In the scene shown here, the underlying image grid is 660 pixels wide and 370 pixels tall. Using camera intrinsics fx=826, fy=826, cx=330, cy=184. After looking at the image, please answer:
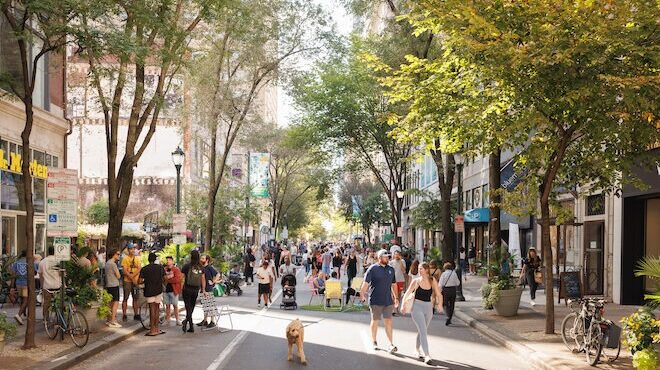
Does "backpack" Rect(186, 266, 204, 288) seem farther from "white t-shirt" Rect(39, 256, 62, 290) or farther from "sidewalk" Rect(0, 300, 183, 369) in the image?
"white t-shirt" Rect(39, 256, 62, 290)

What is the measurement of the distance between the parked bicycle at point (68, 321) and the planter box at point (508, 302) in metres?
10.7

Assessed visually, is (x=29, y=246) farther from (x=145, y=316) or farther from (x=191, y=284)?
(x=145, y=316)

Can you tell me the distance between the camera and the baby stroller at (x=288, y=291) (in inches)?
981

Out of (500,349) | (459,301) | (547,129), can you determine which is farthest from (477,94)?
(459,301)

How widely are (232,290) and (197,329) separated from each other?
47.2 ft

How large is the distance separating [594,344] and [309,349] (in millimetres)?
5121

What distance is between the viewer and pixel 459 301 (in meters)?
27.6

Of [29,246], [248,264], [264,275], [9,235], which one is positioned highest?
[29,246]

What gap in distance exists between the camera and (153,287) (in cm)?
1753

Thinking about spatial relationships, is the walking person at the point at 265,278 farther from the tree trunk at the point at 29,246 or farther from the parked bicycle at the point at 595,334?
the parked bicycle at the point at 595,334

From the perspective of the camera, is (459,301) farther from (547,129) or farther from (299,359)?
(299,359)

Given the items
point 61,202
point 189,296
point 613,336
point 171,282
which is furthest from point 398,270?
point 613,336

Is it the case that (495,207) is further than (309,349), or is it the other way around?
(495,207)

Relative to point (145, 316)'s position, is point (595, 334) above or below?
above
